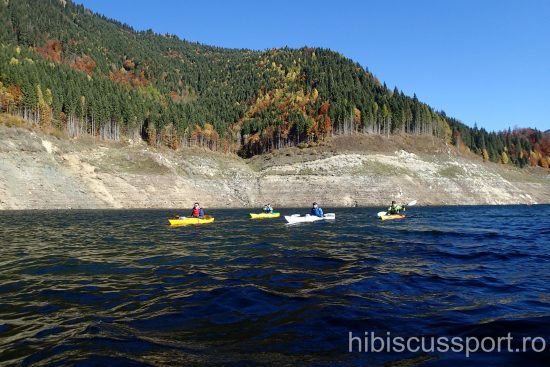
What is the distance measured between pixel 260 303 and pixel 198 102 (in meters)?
178

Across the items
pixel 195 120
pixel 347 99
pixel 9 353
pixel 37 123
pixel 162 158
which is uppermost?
pixel 347 99

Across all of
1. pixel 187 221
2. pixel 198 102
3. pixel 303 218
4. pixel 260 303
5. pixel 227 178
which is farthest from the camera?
pixel 198 102

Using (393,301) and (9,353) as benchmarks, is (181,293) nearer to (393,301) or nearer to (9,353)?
(9,353)

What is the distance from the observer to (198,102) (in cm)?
18262

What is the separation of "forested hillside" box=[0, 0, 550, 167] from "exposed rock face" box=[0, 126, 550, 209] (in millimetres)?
13647

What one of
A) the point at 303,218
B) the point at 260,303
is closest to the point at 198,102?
the point at 303,218

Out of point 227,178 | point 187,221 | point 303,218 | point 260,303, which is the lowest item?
point 260,303

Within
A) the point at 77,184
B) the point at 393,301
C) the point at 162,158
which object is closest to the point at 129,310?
the point at 393,301

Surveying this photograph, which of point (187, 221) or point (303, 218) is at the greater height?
point (303, 218)

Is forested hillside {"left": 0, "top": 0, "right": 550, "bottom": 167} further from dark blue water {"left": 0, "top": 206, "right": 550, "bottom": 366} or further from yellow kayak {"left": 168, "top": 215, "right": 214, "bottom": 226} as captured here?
dark blue water {"left": 0, "top": 206, "right": 550, "bottom": 366}

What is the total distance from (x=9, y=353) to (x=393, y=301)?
10121 millimetres

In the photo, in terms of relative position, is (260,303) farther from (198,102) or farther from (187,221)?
(198,102)

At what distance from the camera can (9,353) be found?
8.41 m

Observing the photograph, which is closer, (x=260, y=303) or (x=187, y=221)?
(x=260, y=303)
